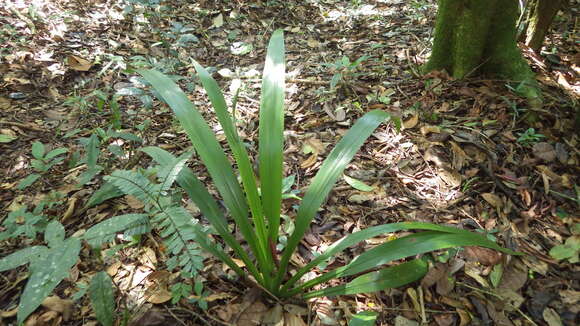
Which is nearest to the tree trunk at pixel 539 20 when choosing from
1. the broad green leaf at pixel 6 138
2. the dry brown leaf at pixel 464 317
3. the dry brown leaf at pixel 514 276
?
the dry brown leaf at pixel 514 276

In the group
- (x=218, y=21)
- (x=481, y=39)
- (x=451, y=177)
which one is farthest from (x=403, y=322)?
(x=218, y=21)

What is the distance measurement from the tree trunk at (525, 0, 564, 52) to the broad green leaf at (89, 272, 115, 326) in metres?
2.17

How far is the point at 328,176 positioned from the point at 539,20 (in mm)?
1653

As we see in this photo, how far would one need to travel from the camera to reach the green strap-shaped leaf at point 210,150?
2.93 feet

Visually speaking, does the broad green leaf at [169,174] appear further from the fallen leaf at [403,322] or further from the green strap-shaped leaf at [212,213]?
the fallen leaf at [403,322]

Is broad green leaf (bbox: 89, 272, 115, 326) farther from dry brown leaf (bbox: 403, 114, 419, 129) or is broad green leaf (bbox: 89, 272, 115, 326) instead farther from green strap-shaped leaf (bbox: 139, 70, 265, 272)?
dry brown leaf (bbox: 403, 114, 419, 129)

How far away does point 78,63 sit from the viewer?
6.33ft

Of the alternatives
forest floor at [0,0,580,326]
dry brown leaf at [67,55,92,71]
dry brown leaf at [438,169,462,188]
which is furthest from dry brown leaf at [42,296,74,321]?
dry brown leaf at [67,55,92,71]

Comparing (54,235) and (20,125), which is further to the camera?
(20,125)

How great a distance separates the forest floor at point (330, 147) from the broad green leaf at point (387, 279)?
10 cm

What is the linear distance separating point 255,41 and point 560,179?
5.95ft

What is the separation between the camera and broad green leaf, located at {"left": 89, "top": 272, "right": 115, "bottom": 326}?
79 cm

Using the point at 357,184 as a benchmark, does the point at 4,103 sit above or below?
above

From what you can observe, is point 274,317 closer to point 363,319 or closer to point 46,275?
point 363,319
